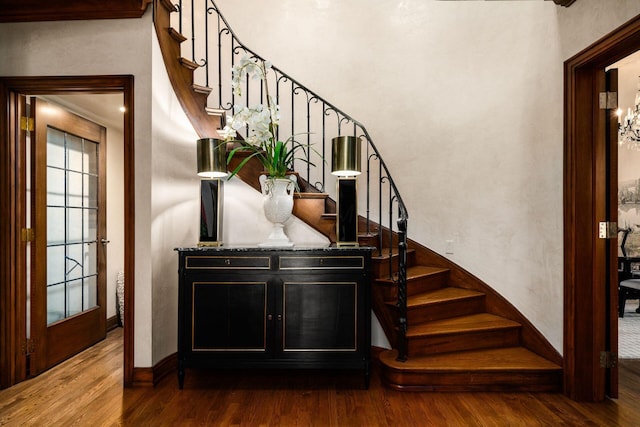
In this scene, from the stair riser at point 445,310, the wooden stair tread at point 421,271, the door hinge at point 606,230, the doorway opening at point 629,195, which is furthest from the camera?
the doorway opening at point 629,195

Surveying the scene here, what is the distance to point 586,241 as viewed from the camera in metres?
2.40

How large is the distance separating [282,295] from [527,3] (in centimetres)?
309

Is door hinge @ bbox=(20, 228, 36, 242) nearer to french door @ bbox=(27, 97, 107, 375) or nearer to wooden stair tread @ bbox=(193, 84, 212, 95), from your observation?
french door @ bbox=(27, 97, 107, 375)

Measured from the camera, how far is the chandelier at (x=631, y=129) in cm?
462

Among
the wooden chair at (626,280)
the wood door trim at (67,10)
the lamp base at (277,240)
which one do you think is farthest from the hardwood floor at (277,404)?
the wood door trim at (67,10)

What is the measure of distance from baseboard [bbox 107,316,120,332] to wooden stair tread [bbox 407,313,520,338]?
3.10 m

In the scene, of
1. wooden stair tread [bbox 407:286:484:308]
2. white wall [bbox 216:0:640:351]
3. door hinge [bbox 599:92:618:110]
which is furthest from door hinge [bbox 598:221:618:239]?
wooden stair tread [bbox 407:286:484:308]

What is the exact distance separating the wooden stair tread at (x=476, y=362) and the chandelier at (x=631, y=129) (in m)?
3.75

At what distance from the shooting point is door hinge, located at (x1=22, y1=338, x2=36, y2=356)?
8.78 ft

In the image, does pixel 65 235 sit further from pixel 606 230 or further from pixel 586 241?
pixel 606 230

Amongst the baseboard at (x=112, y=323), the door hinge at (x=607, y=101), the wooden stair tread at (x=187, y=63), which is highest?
the wooden stair tread at (x=187, y=63)

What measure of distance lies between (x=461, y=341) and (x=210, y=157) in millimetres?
2371

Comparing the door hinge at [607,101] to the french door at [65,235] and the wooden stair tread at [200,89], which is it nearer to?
the wooden stair tread at [200,89]

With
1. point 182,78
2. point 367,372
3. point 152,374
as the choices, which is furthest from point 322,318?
point 182,78
